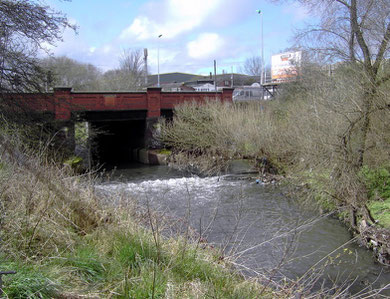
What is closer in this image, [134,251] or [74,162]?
[134,251]

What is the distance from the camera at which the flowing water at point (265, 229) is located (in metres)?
5.93

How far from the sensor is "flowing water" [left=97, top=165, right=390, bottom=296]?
19.5 ft

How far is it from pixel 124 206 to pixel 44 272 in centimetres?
390

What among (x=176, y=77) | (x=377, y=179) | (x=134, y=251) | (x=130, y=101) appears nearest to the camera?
(x=134, y=251)

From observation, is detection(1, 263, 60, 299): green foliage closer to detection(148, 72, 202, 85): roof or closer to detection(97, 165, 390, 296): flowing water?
detection(97, 165, 390, 296): flowing water

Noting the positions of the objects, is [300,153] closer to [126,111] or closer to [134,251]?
[134,251]

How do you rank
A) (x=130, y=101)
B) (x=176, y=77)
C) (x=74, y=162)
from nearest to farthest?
(x=74, y=162) → (x=130, y=101) → (x=176, y=77)

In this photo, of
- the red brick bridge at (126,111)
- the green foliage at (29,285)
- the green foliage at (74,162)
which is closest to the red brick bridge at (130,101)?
the red brick bridge at (126,111)

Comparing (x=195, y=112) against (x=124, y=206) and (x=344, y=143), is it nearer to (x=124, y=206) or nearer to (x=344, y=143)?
(x=344, y=143)

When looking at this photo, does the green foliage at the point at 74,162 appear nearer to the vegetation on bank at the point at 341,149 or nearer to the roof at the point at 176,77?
the vegetation on bank at the point at 341,149

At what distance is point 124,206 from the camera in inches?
305

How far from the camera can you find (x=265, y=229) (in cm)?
957

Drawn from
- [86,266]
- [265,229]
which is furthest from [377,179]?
[86,266]

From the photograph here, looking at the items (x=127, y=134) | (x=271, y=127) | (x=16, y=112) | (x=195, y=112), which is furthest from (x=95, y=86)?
(x=16, y=112)
